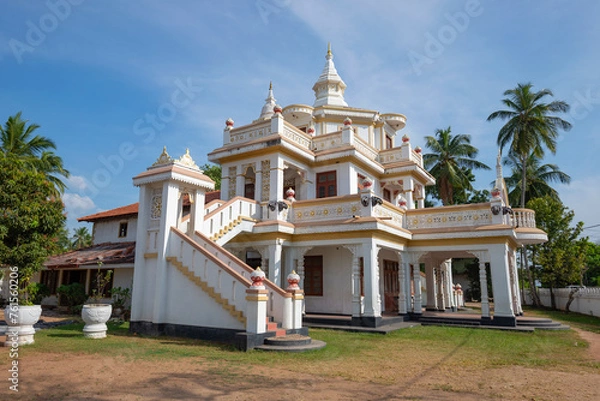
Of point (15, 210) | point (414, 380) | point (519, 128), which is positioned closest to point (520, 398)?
point (414, 380)

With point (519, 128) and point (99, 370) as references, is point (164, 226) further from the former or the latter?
point (519, 128)

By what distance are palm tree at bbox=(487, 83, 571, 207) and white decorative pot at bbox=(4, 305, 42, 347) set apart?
3158cm

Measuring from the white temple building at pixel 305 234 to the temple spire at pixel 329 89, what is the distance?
0.11m

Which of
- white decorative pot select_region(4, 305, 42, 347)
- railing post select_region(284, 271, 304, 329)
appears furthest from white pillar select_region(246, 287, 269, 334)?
white decorative pot select_region(4, 305, 42, 347)

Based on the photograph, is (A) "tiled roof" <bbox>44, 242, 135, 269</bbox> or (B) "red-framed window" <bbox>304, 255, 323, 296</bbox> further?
(A) "tiled roof" <bbox>44, 242, 135, 269</bbox>

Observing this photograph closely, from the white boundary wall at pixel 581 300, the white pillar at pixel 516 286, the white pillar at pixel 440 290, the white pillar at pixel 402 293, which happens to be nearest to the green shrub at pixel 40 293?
the white pillar at pixel 402 293

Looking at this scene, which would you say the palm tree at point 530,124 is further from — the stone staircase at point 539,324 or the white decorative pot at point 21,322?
the white decorative pot at point 21,322

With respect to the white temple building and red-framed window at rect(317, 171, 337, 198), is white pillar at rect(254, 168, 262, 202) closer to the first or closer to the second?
the white temple building

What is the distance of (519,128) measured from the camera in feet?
104

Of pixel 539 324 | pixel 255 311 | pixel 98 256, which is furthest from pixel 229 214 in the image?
pixel 539 324

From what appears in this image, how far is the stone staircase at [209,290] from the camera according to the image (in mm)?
10227

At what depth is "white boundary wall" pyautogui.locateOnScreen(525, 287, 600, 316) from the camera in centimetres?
2304

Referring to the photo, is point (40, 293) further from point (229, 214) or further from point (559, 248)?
point (559, 248)

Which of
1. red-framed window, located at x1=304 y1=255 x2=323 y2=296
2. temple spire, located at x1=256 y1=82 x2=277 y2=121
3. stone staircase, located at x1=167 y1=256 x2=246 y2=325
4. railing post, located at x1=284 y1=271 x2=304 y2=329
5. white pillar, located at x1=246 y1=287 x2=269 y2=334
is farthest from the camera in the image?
temple spire, located at x1=256 y1=82 x2=277 y2=121
